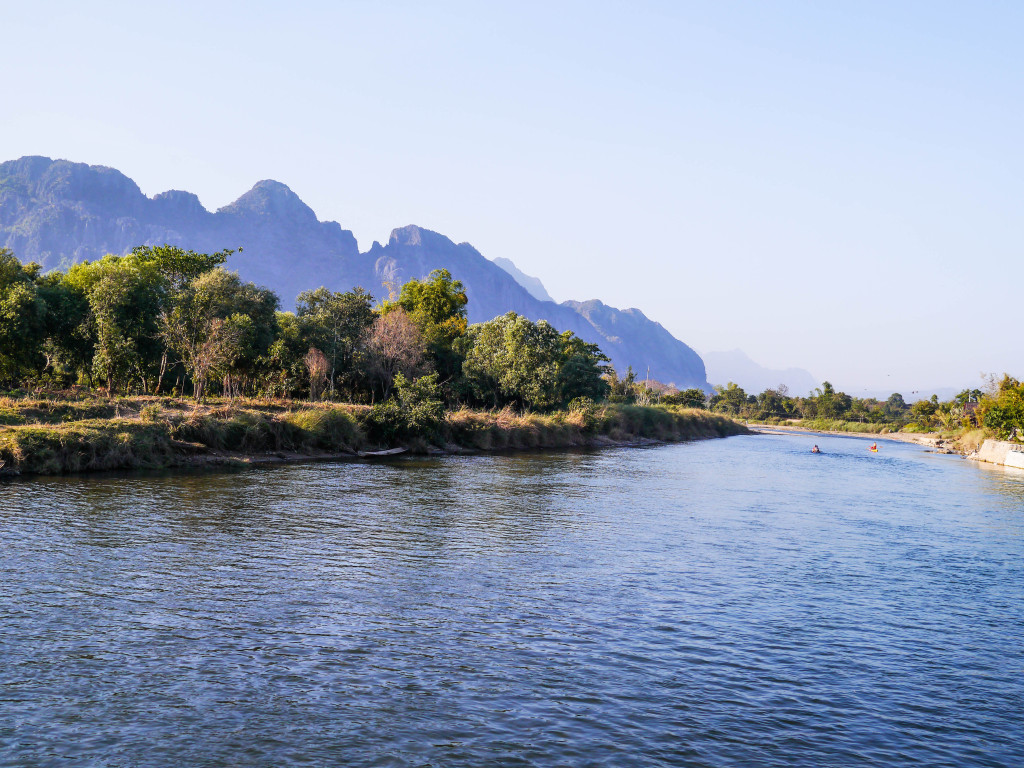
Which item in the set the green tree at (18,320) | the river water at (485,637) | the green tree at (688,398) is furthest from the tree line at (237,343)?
the green tree at (688,398)

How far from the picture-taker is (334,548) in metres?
23.5

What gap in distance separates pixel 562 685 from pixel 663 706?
A: 1819mm

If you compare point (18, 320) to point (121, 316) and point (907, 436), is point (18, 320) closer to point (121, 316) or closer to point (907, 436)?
point (121, 316)

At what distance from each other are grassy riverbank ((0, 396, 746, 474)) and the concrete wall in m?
49.2

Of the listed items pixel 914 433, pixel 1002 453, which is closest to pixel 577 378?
pixel 1002 453

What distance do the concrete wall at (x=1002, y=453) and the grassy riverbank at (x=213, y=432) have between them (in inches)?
1938

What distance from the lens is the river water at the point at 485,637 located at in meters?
10.9

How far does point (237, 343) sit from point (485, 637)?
52.0 meters

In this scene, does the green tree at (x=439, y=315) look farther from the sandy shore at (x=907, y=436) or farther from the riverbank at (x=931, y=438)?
the sandy shore at (x=907, y=436)

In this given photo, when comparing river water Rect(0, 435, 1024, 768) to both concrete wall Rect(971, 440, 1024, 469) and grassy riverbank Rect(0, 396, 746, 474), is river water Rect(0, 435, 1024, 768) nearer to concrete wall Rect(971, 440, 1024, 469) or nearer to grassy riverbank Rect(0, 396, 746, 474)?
grassy riverbank Rect(0, 396, 746, 474)

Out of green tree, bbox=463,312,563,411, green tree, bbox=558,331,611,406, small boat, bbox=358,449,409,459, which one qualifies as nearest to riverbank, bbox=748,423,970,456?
green tree, bbox=558,331,611,406

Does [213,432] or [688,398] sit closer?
[213,432]

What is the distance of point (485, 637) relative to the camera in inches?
611

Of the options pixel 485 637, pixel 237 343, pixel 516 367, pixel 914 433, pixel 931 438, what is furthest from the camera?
pixel 914 433
